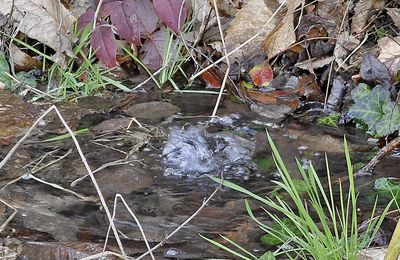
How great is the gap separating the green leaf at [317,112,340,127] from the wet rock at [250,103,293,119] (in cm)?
16

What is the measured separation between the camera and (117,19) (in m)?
2.93

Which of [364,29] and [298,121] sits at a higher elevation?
[364,29]

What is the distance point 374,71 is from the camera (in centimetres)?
279

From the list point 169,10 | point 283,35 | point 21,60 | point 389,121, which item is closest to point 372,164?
point 389,121

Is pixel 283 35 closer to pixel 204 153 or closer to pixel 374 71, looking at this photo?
pixel 374 71

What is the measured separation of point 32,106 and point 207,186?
1.01 meters

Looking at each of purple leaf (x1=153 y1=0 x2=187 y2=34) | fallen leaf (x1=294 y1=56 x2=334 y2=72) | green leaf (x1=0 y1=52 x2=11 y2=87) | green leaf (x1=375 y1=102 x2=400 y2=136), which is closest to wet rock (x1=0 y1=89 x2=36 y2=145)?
green leaf (x1=0 y1=52 x2=11 y2=87)

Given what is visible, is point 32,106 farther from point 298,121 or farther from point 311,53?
point 311,53

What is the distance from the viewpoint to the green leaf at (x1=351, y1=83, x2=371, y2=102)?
2660 mm

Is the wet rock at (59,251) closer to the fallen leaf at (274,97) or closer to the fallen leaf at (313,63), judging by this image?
the fallen leaf at (274,97)

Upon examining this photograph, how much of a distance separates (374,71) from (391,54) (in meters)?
0.15

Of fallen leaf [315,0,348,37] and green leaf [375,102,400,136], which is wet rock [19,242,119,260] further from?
fallen leaf [315,0,348,37]

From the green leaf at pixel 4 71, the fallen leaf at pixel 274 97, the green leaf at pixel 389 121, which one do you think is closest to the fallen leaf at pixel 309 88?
the fallen leaf at pixel 274 97

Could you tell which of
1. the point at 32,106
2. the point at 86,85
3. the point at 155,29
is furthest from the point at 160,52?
the point at 32,106
